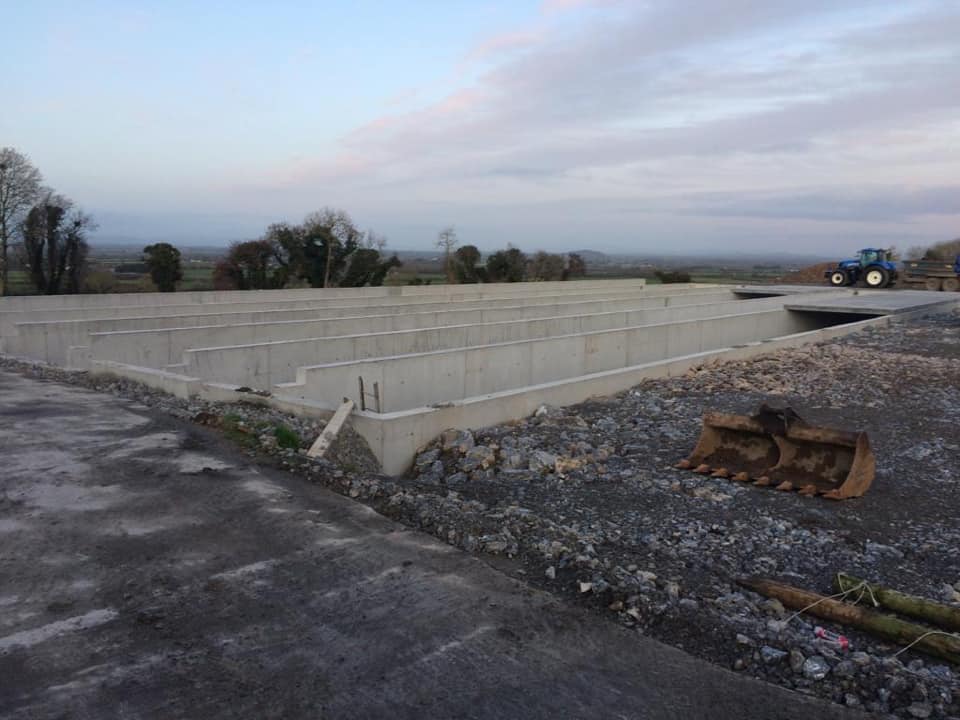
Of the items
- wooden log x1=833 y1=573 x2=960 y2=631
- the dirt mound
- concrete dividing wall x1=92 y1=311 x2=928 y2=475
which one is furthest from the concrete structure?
the dirt mound

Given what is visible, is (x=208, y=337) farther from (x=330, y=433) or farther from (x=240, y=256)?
(x=240, y=256)

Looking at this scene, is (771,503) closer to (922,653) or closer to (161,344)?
(922,653)

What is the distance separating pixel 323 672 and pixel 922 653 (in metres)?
3.03

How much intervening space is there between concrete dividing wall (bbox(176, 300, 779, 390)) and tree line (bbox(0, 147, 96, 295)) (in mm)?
19828

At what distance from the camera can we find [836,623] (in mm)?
4039

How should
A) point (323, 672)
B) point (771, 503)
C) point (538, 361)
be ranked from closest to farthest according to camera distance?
point (323, 672) → point (771, 503) → point (538, 361)

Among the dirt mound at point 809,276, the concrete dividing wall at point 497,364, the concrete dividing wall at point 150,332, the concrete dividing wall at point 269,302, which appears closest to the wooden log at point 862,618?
the concrete dividing wall at point 497,364

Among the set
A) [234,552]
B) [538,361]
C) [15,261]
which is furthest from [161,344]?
[15,261]

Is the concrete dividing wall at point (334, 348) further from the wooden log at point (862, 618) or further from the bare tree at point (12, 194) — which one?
the bare tree at point (12, 194)

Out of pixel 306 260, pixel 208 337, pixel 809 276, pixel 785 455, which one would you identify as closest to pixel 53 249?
pixel 306 260

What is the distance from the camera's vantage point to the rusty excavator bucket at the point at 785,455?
21.4 ft

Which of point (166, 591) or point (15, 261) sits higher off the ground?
point (15, 261)

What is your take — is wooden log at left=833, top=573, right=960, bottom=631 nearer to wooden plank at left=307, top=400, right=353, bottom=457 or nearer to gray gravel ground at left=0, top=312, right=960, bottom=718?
gray gravel ground at left=0, top=312, right=960, bottom=718

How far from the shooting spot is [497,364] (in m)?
11.4
